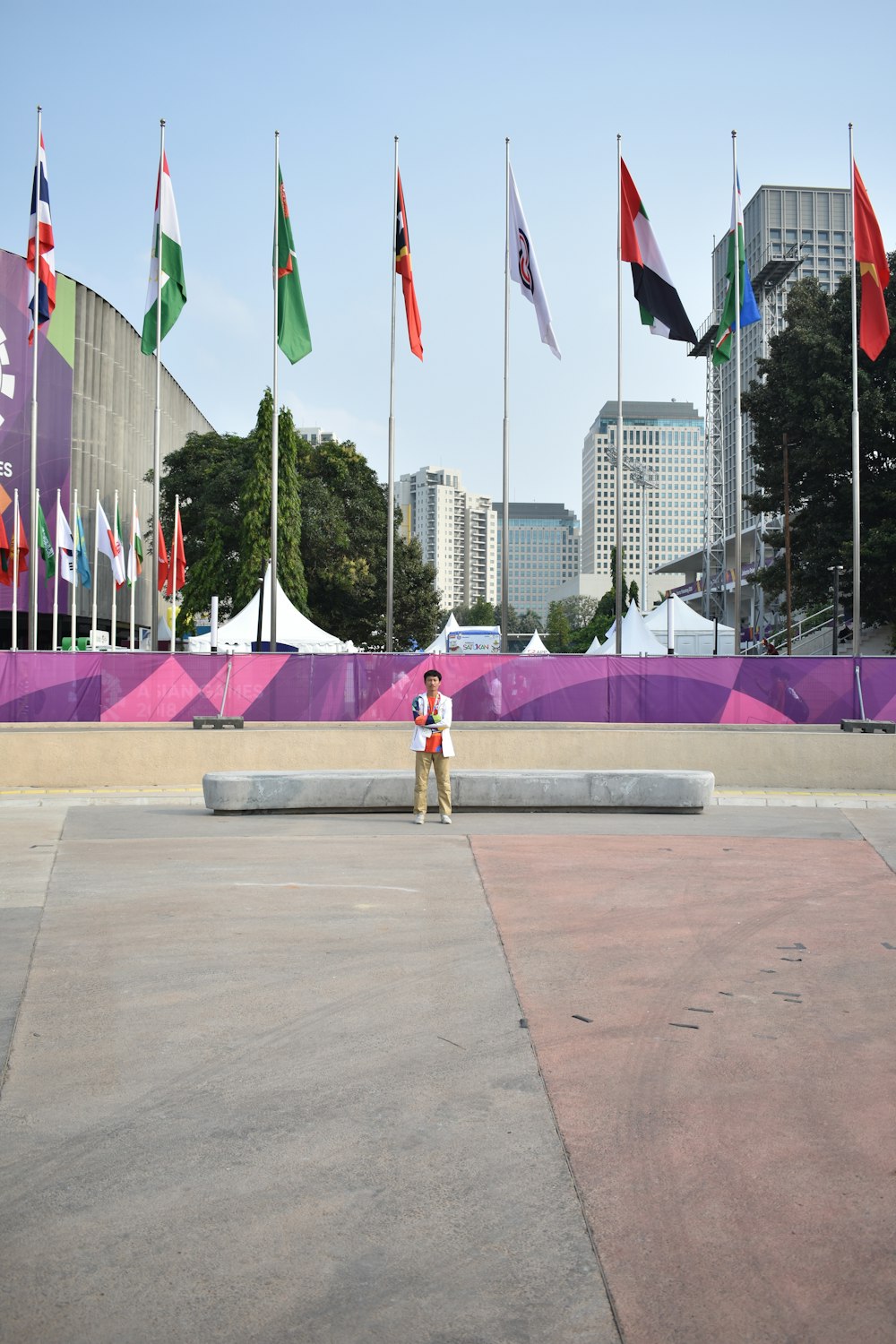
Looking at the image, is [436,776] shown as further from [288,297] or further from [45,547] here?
[45,547]

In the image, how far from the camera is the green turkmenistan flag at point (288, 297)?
83.6ft

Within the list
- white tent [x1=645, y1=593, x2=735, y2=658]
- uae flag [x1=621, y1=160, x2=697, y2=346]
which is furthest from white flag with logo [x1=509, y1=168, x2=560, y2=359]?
white tent [x1=645, y1=593, x2=735, y2=658]

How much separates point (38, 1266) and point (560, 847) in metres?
9.18

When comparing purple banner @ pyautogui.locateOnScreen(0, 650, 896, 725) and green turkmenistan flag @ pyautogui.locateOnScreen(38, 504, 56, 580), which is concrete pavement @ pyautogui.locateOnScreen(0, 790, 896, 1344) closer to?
purple banner @ pyautogui.locateOnScreen(0, 650, 896, 725)

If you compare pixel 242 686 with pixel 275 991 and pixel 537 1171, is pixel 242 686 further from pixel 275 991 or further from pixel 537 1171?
pixel 537 1171

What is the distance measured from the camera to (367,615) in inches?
2434

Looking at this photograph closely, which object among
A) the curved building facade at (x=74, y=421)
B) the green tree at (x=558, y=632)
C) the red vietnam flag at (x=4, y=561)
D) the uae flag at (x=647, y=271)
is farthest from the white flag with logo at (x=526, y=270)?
the green tree at (x=558, y=632)

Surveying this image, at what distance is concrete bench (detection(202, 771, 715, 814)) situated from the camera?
15688mm

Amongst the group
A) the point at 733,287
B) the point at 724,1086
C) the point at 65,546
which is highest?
the point at 733,287

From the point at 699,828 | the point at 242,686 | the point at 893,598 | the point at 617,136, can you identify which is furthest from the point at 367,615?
the point at 699,828

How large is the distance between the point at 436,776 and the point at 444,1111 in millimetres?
9451

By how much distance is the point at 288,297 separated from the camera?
84.1 ft

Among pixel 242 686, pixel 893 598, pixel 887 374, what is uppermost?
pixel 887 374

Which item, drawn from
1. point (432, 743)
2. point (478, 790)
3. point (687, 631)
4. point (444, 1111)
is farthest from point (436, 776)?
point (687, 631)
